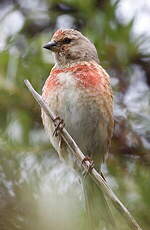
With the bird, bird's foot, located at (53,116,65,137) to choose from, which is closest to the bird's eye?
the bird

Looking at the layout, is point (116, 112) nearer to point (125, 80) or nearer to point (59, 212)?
point (125, 80)

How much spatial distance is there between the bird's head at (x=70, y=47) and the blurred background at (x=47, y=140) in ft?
0.15

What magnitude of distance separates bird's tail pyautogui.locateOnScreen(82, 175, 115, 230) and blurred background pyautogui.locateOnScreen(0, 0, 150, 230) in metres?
0.03

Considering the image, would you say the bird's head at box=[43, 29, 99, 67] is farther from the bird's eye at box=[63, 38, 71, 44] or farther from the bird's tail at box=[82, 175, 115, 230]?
the bird's tail at box=[82, 175, 115, 230]

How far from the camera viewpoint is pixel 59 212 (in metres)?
2.30

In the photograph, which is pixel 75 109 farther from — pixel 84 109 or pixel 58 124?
pixel 58 124

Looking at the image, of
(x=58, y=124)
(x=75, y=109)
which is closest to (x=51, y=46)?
(x=75, y=109)

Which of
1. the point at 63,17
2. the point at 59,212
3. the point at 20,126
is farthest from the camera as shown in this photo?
the point at 63,17

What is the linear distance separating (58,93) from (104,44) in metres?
0.46

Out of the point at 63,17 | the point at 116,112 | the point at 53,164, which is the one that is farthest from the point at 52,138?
the point at 63,17

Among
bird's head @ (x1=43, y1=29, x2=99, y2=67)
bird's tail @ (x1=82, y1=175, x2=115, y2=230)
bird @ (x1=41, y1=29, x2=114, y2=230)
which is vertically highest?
bird's head @ (x1=43, y1=29, x2=99, y2=67)

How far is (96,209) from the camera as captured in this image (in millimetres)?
2449

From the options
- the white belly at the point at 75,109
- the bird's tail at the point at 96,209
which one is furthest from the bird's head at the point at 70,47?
the bird's tail at the point at 96,209

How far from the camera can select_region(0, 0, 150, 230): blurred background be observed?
2.30 m
